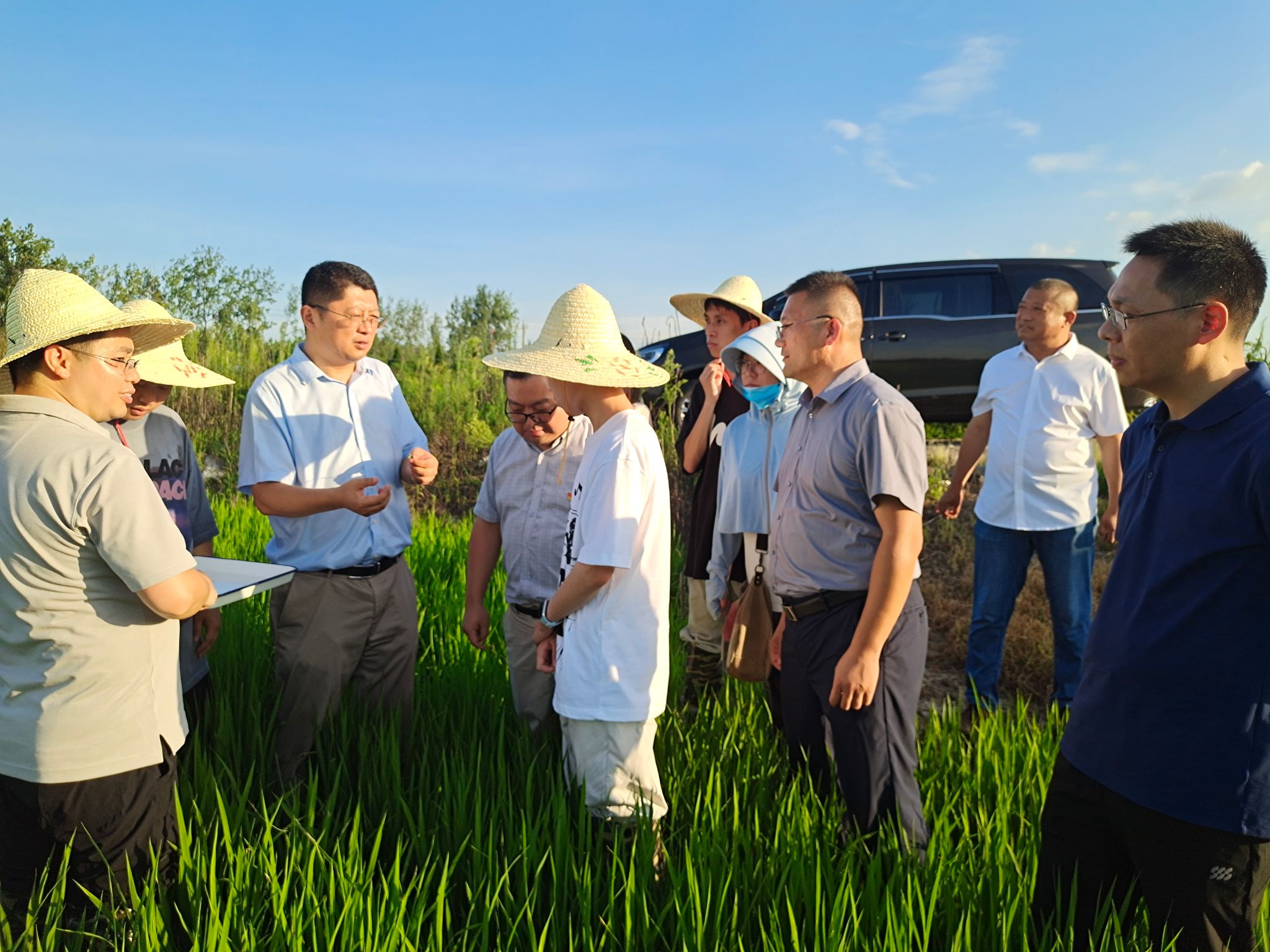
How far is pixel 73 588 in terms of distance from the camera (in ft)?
5.75

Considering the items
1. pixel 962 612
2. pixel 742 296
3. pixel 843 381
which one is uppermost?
pixel 742 296

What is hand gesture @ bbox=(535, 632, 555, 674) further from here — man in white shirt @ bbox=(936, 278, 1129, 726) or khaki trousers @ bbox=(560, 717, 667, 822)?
man in white shirt @ bbox=(936, 278, 1129, 726)

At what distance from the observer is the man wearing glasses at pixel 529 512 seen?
2725 mm

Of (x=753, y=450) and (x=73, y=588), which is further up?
(x=753, y=450)

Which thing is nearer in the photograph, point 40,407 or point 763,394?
point 40,407

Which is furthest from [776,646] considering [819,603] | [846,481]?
[846,481]

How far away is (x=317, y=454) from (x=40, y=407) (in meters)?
A: 1.10

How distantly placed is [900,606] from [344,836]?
5.45 ft

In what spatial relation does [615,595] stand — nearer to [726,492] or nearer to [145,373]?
[726,492]

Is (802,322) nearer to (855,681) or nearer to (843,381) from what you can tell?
(843,381)

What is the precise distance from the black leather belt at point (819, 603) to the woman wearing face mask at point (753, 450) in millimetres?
653

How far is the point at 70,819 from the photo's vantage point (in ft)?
5.89

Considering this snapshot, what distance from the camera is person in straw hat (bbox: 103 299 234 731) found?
266cm

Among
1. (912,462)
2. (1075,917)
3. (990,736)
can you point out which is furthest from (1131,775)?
(990,736)
